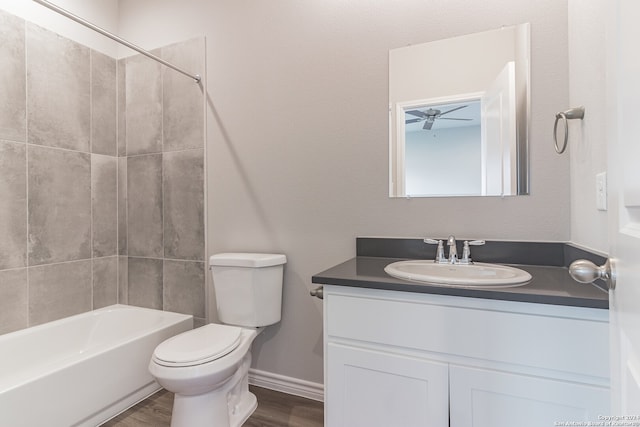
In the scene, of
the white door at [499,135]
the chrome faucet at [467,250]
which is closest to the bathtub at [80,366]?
the chrome faucet at [467,250]

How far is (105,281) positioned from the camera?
2344mm

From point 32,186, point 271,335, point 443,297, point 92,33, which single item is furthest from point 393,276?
point 92,33

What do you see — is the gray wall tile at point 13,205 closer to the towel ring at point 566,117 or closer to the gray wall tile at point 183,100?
the gray wall tile at point 183,100

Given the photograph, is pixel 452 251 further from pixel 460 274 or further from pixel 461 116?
pixel 461 116

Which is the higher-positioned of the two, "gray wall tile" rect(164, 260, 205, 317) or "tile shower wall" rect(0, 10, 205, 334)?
"tile shower wall" rect(0, 10, 205, 334)

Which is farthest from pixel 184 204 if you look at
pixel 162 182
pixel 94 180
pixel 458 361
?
pixel 458 361

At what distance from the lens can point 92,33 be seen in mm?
2260

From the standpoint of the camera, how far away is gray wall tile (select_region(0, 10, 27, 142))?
1783 mm

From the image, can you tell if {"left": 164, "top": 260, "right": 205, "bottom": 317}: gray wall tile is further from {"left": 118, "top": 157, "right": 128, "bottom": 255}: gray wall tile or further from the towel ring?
the towel ring

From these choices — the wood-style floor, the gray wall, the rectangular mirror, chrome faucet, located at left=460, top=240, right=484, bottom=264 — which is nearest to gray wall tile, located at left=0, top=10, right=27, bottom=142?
the gray wall

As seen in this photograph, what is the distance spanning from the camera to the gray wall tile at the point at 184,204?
2156 mm

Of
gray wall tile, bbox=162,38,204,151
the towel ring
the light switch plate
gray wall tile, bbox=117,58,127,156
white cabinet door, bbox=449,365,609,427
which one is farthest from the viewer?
gray wall tile, bbox=117,58,127,156

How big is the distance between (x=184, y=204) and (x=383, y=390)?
1.69 m

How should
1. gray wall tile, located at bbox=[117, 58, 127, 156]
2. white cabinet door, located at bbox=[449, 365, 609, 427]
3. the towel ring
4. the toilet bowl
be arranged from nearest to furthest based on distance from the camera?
white cabinet door, located at bbox=[449, 365, 609, 427], the towel ring, the toilet bowl, gray wall tile, located at bbox=[117, 58, 127, 156]
